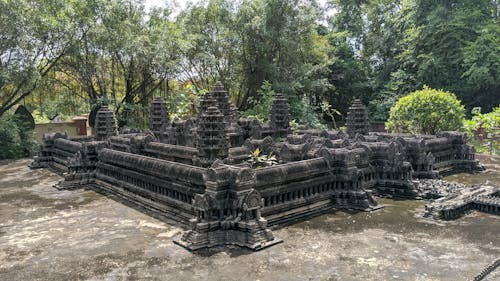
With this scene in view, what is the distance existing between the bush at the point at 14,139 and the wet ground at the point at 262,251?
44.9 ft

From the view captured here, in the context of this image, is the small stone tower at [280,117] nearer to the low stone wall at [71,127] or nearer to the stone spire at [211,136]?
the stone spire at [211,136]

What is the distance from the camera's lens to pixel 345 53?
4097 centimetres

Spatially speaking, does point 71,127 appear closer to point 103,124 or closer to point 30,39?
point 30,39

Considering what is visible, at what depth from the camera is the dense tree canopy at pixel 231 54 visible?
29078mm

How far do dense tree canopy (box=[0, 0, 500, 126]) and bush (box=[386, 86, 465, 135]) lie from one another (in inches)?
381

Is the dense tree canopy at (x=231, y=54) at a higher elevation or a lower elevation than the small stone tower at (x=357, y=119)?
higher

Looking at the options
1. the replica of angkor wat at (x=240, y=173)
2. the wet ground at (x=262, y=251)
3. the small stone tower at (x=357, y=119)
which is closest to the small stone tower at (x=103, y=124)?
the replica of angkor wat at (x=240, y=173)

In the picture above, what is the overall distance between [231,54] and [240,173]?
2607 centimetres

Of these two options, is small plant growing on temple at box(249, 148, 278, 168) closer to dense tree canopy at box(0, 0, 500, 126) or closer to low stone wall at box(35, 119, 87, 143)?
dense tree canopy at box(0, 0, 500, 126)

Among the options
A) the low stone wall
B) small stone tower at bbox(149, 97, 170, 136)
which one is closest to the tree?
the low stone wall

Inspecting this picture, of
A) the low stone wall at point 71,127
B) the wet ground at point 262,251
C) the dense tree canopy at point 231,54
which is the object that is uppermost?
the dense tree canopy at point 231,54

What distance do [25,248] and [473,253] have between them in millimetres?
9196

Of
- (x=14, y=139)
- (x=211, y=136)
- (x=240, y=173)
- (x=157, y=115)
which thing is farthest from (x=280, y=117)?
(x=14, y=139)

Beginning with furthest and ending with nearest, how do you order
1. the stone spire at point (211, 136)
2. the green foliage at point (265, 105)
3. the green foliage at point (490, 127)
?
the green foliage at point (265, 105), the green foliage at point (490, 127), the stone spire at point (211, 136)
